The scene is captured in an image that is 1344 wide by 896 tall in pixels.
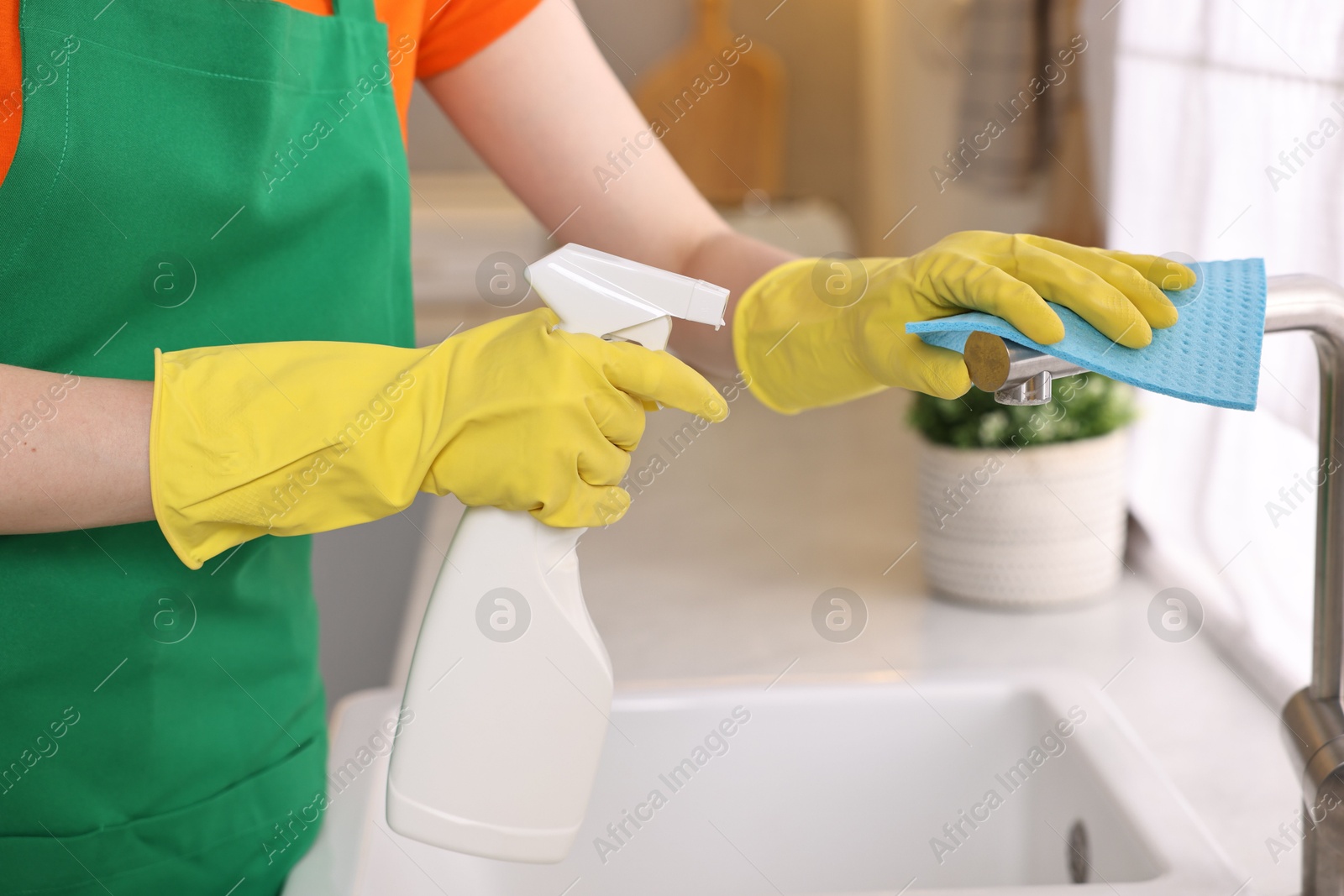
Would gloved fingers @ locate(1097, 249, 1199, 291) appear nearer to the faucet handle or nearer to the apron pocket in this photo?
the faucet handle

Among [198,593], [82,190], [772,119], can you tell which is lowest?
[772,119]

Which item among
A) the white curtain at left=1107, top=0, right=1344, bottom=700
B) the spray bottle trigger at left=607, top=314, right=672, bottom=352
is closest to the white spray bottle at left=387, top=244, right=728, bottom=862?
the spray bottle trigger at left=607, top=314, right=672, bottom=352

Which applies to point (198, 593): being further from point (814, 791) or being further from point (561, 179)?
point (814, 791)

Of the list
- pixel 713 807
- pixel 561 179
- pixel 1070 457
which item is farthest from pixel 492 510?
pixel 1070 457

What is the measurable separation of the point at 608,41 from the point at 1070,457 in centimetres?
243

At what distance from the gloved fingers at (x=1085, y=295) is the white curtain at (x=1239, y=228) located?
38 centimetres

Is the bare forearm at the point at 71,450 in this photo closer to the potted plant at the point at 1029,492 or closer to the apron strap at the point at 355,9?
the apron strap at the point at 355,9

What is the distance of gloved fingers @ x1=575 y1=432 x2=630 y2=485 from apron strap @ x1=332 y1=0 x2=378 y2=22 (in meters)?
0.37

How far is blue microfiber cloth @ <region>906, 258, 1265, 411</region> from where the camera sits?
528 mm

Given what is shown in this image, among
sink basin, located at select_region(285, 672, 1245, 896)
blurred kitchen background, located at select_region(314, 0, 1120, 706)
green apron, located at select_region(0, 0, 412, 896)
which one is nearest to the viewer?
green apron, located at select_region(0, 0, 412, 896)

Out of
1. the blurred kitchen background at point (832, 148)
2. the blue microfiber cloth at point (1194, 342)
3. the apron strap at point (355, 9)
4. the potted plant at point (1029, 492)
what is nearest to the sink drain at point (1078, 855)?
the potted plant at point (1029, 492)

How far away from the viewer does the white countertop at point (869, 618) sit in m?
0.89

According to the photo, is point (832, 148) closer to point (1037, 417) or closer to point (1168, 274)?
point (1037, 417)

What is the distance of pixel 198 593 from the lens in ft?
2.48
